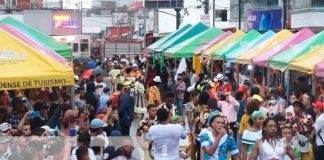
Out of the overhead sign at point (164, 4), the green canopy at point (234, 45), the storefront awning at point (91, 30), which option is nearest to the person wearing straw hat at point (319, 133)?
the green canopy at point (234, 45)

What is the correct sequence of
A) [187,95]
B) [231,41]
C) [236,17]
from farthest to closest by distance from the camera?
[236,17]
[231,41]
[187,95]

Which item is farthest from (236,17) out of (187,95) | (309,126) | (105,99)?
(309,126)

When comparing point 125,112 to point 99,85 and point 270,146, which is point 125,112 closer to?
point 99,85

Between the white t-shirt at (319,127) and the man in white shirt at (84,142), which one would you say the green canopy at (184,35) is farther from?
the man in white shirt at (84,142)

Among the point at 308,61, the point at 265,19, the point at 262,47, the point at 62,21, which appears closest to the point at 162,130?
the point at 308,61

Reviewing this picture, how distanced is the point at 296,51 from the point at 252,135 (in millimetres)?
7637

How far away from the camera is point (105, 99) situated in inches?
699

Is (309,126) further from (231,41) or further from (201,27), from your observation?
(201,27)

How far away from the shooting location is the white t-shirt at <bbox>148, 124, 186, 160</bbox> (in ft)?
36.1

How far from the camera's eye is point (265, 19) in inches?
1682

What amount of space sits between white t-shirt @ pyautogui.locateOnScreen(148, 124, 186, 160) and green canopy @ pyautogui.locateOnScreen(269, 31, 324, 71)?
795cm

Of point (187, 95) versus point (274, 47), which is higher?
point (274, 47)

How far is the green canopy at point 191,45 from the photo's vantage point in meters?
31.6

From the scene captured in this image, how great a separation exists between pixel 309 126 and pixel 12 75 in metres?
4.79
